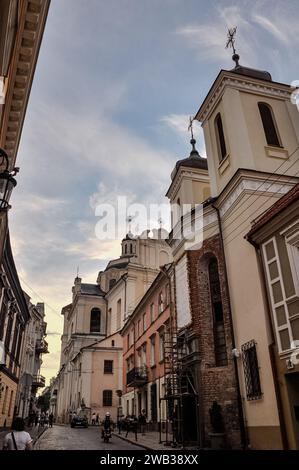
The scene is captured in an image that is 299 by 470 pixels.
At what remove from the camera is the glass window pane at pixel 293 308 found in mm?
10734

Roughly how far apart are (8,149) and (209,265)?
31.0ft

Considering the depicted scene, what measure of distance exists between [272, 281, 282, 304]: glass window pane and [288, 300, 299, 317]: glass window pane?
54cm

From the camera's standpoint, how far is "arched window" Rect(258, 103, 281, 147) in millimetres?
17531

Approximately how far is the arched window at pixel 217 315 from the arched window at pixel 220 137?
483 cm

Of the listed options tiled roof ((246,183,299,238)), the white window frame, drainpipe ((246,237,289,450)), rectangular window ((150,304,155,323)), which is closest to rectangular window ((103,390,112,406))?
rectangular window ((150,304,155,323))

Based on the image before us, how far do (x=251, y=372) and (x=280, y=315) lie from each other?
2603mm

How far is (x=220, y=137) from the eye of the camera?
18.8m

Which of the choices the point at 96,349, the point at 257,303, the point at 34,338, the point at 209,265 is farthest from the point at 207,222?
the point at 34,338

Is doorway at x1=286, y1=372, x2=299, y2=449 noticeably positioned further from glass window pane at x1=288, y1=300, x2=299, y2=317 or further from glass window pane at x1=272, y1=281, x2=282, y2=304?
glass window pane at x1=272, y1=281, x2=282, y2=304

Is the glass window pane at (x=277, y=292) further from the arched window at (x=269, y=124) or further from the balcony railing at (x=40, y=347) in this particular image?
the balcony railing at (x=40, y=347)

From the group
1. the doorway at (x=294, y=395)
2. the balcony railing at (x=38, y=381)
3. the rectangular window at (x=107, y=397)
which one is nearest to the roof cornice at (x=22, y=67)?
the doorway at (x=294, y=395)

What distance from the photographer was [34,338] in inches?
1837
